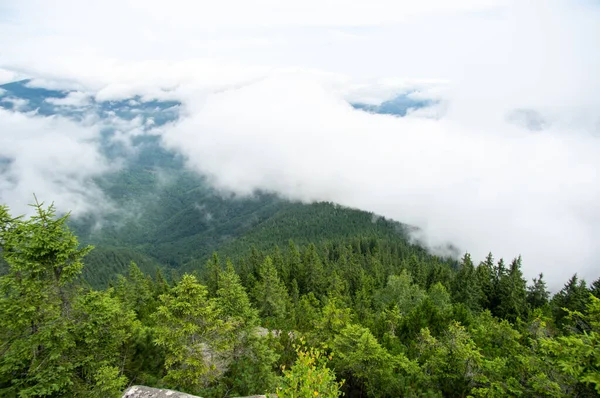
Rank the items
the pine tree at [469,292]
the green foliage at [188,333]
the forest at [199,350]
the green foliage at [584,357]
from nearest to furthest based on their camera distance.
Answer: the green foliage at [584,357] → the forest at [199,350] → the green foliage at [188,333] → the pine tree at [469,292]

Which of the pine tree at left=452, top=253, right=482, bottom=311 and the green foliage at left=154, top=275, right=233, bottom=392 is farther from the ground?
the green foliage at left=154, top=275, right=233, bottom=392

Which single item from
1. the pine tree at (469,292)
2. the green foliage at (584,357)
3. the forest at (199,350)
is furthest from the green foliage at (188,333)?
the pine tree at (469,292)

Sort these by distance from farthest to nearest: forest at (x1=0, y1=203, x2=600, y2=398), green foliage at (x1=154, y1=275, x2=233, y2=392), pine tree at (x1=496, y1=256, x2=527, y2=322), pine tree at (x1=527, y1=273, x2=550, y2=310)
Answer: pine tree at (x1=527, y1=273, x2=550, y2=310)
pine tree at (x1=496, y1=256, x2=527, y2=322)
green foliage at (x1=154, y1=275, x2=233, y2=392)
forest at (x1=0, y1=203, x2=600, y2=398)

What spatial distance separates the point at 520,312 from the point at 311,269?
5219 cm

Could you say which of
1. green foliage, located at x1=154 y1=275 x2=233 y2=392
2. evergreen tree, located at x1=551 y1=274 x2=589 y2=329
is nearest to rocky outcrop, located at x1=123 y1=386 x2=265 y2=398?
green foliage, located at x1=154 y1=275 x2=233 y2=392

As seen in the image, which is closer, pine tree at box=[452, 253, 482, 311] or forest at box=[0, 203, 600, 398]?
forest at box=[0, 203, 600, 398]

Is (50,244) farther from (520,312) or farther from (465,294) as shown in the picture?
(520,312)

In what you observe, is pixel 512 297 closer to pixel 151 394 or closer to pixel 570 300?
pixel 570 300

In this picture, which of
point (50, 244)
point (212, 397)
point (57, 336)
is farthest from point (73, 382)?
point (212, 397)

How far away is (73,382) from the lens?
1672 cm

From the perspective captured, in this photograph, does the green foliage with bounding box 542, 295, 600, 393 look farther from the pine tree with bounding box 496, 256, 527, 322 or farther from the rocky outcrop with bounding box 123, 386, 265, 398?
the pine tree with bounding box 496, 256, 527, 322

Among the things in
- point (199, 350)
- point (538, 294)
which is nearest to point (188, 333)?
point (199, 350)

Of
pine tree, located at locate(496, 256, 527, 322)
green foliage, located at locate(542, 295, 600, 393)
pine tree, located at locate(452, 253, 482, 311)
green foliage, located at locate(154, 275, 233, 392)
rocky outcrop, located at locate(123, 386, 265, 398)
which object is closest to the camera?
green foliage, located at locate(542, 295, 600, 393)

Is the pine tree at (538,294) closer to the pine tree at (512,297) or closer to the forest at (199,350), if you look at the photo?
the pine tree at (512,297)
